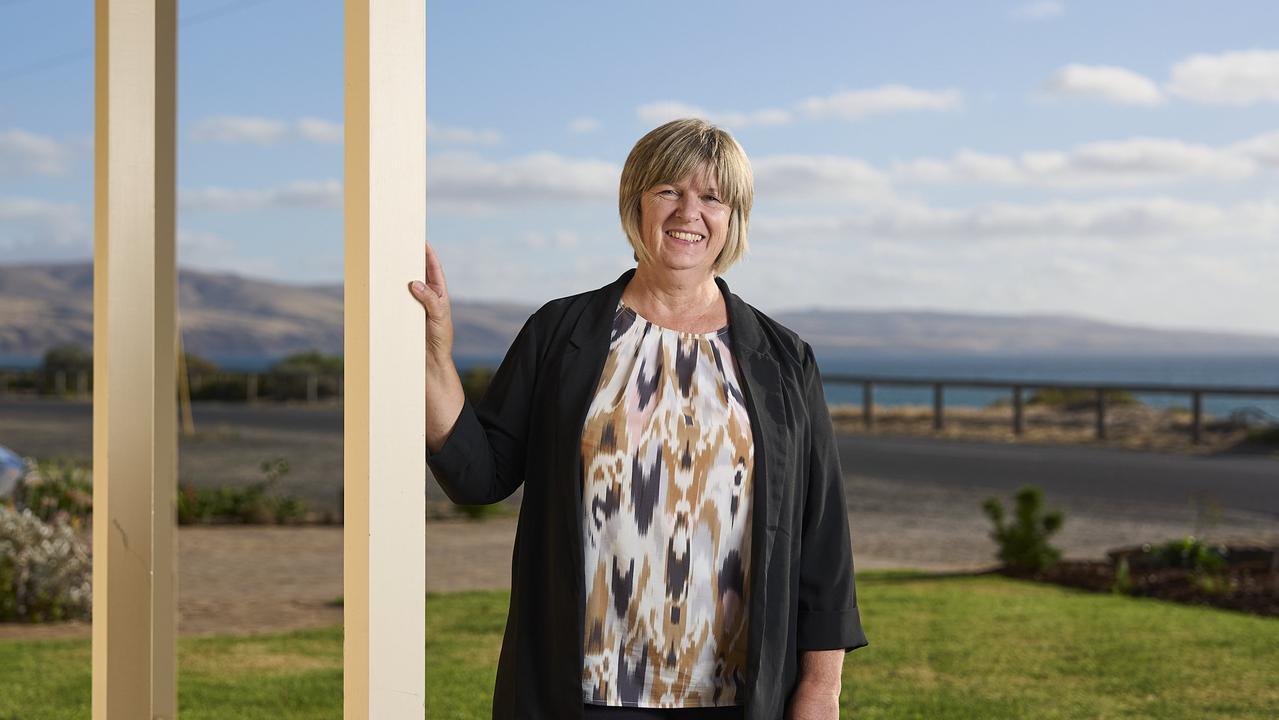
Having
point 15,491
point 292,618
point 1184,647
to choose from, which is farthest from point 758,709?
point 15,491

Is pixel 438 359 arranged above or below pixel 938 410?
above

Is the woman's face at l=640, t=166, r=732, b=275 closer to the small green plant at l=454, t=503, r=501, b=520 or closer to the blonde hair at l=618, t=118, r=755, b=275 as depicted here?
the blonde hair at l=618, t=118, r=755, b=275

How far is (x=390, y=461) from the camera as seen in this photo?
1.81 metres

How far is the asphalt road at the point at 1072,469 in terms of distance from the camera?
13.8 meters

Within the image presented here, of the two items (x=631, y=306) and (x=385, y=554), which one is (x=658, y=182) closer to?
(x=631, y=306)

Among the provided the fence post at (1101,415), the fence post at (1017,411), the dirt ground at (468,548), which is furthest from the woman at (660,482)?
the fence post at (1017,411)

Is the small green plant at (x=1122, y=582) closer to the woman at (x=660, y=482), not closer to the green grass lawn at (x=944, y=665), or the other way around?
the green grass lawn at (x=944, y=665)

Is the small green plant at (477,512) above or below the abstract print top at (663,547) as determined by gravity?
below

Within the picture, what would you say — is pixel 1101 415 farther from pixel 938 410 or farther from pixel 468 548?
pixel 468 548

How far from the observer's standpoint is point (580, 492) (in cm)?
216

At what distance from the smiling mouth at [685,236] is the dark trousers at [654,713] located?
83cm

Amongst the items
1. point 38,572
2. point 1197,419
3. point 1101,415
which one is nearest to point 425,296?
point 38,572

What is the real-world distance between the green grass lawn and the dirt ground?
2.70 feet

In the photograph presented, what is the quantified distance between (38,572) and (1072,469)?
12.6 m
